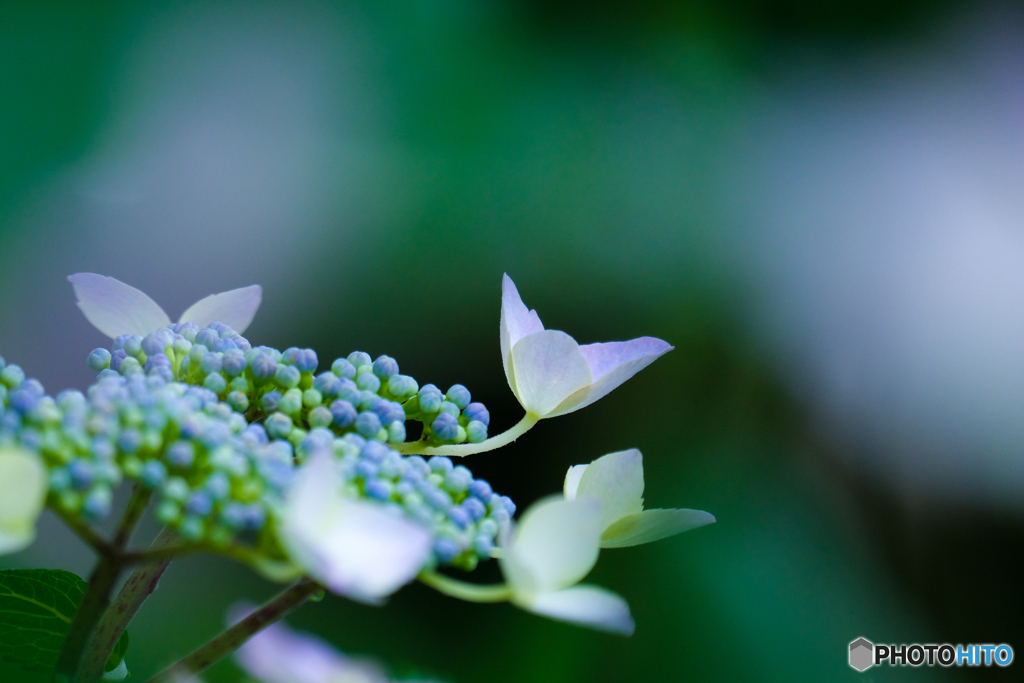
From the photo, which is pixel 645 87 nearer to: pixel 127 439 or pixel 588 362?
pixel 588 362

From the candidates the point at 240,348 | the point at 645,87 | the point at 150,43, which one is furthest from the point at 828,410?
the point at 150,43

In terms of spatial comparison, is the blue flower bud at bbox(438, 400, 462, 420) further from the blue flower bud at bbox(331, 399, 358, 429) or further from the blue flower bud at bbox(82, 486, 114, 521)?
the blue flower bud at bbox(82, 486, 114, 521)

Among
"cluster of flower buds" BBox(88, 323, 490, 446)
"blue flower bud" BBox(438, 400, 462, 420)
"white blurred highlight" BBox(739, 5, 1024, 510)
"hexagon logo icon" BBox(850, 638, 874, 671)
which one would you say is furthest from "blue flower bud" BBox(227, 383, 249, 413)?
"white blurred highlight" BBox(739, 5, 1024, 510)

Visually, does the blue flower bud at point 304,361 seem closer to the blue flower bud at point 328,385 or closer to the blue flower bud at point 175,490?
the blue flower bud at point 328,385

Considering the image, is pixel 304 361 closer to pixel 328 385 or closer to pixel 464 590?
pixel 328 385

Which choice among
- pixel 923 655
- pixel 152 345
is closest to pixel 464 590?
pixel 152 345

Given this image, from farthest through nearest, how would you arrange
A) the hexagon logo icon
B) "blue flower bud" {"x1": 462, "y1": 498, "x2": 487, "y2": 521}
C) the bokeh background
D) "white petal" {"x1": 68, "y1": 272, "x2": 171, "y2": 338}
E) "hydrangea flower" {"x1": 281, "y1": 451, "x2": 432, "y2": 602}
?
the bokeh background, the hexagon logo icon, "white petal" {"x1": 68, "y1": 272, "x2": 171, "y2": 338}, "blue flower bud" {"x1": 462, "y1": 498, "x2": 487, "y2": 521}, "hydrangea flower" {"x1": 281, "y1": 451, "x2": 432, "y2": 602}
